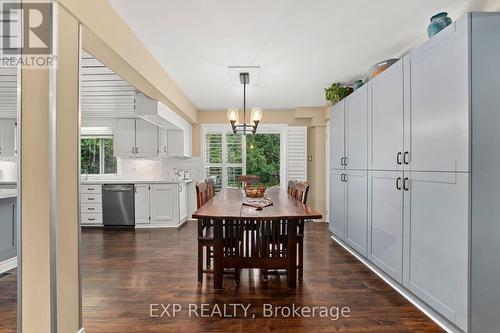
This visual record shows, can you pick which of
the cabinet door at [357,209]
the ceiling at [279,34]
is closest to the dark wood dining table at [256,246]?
the cabinet door at [357,209]

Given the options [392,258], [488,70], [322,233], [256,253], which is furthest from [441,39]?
[322,233]

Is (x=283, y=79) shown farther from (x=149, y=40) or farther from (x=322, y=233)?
(x=322, y=233)

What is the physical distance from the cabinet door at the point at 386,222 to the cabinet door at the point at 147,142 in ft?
13.3

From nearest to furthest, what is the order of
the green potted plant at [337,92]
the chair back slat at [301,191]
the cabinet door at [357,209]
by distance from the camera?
the chair back slat at [301,191]
the cabinet door at [357,209]
the green potted plant at [337,92]

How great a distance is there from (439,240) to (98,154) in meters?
6.04

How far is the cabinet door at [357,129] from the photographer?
10.6ft

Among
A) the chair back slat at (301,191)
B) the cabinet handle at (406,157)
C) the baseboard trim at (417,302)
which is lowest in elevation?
the baseboard trim at (417,302)

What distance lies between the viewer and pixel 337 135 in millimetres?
4125

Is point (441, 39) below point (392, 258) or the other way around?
the other way around

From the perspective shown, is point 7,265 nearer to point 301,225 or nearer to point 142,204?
point 142,204

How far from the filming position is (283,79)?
3.99 meters

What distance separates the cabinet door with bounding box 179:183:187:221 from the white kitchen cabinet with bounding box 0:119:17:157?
10.5 feet

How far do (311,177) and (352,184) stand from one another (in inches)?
94.7

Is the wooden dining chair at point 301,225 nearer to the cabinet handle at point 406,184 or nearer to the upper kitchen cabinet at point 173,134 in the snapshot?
Answer: the cabinet handle at point 406,184
